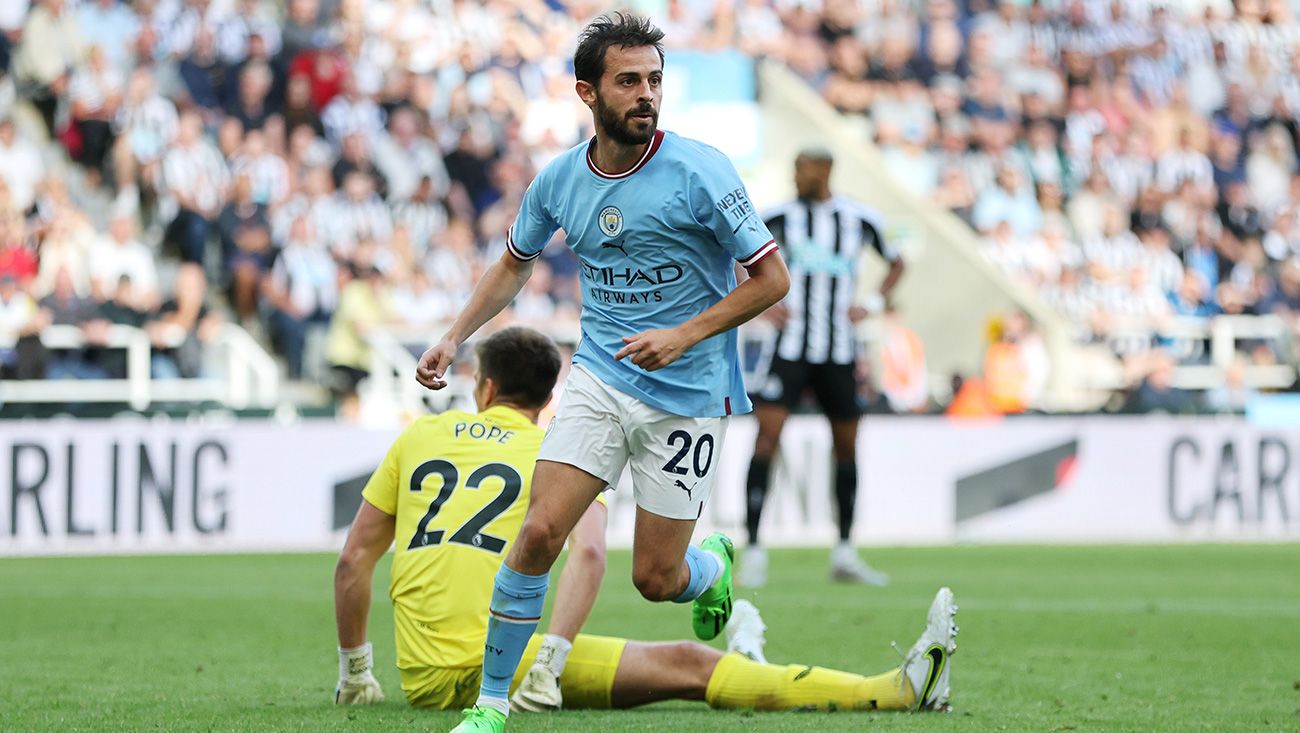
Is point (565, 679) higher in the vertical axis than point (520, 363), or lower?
lower

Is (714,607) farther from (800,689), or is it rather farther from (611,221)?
(611,221)

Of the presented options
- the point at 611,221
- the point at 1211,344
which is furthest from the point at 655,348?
the point at 1211,344

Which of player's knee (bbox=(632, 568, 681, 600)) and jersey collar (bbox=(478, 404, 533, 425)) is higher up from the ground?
jersey collar (bbox=(478, 404, 533, 425))

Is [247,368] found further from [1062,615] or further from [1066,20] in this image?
[1066,20]

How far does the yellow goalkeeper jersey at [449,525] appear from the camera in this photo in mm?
5750

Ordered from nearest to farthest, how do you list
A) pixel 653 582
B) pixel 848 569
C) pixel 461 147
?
pixel 653 582 → pixel 848 569 → pixel 461 147

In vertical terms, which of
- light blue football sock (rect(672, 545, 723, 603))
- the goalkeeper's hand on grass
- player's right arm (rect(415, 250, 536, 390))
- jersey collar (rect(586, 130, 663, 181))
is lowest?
the goalkeeper's hand on grass

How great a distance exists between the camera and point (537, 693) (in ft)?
19.1

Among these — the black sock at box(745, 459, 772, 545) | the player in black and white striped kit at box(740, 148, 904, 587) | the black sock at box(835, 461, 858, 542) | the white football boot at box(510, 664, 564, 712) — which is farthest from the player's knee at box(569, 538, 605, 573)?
the black sock at box(835, 461, 858, 542)

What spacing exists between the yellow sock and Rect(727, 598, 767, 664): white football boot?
469 mm

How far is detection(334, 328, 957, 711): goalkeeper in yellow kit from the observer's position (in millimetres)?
5758

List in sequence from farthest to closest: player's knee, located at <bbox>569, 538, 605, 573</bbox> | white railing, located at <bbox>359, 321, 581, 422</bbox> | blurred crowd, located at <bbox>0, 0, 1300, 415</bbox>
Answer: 1. blurred crowd, located at <bbox>0, 0, 1300, 415</bbox>
2. white railing, located at <bbox>359, 321, 581, 422</bbox>
3. player's knee, located at <bbox>569, 538, 605, 573</bbox>

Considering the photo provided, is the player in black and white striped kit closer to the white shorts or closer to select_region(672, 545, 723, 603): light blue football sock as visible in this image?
select_region(672, 545, 723, 603): light blue football sock

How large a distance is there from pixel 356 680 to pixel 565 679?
2.24 ft
